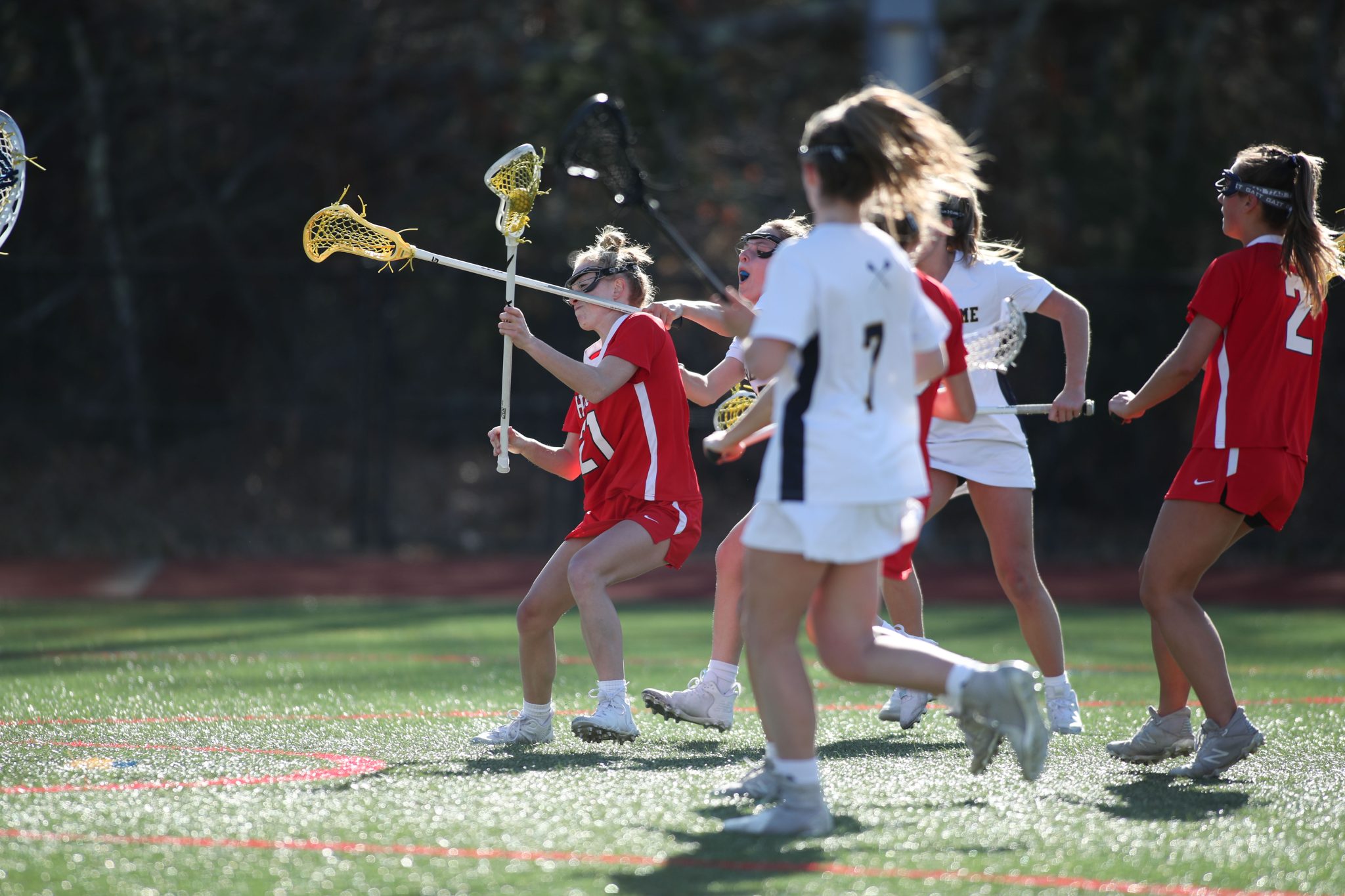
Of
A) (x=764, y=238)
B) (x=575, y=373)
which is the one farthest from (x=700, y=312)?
(x=575, y=373)

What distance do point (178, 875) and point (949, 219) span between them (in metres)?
3.48

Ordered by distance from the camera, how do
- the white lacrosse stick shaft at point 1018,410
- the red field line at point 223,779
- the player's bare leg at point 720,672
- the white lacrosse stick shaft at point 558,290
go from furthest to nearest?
1. the player's bare leg at point 720,672
2. the white lacrosse stick shaft at point 558,290
3. the white lacrosse stick shaft at point 1018,410
4. the red field line at point 223,779

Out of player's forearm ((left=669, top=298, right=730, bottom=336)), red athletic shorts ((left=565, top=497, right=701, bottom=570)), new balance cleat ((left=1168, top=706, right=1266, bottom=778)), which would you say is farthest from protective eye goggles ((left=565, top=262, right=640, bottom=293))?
new balance cleat ((left=1168, top=706, right=1266, bottom=778))

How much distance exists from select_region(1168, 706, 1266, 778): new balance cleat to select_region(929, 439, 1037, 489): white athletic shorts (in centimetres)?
112

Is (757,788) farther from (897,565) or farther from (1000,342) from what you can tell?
(1000,342)

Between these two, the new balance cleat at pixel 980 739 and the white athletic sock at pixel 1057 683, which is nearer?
the new balance cleat at pixel 980 739

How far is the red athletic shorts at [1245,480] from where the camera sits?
4.45 metres

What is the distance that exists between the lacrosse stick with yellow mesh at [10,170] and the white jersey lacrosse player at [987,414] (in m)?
3.31

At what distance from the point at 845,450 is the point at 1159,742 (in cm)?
192

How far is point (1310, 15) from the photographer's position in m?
18.3

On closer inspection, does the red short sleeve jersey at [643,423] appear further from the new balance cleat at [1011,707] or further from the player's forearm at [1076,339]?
the new balance cleat at [1011,707]

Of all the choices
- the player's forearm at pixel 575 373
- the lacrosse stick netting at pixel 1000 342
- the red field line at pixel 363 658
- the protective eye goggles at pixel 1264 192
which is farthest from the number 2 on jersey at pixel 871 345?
the red field line at pixel 363 658

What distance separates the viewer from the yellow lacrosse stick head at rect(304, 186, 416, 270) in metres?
5.04

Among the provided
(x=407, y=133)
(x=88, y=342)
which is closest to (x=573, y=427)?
(x=88, y=342)
